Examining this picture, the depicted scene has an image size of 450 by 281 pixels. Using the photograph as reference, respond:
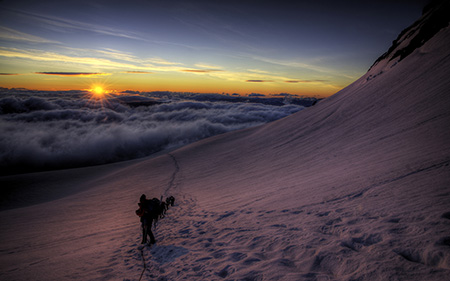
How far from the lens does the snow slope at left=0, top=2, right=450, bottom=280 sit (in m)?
3.18

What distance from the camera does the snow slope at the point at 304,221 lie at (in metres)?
3.18

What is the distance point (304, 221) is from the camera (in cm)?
466

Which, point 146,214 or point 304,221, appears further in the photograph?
point 146,214

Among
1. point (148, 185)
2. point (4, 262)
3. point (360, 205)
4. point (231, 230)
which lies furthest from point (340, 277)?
point (148, 185)

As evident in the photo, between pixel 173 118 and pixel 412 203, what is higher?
pixel 173 118

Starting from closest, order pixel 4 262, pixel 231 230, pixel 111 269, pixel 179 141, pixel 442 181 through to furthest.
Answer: pixel 442 181
pixel 111 269
pixel 231 230
pixel 4 262
pixel 179 141

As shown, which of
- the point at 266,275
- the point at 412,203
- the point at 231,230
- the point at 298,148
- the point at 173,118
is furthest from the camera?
the point at 173,118

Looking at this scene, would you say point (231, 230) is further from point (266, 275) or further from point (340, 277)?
point (340, 277)

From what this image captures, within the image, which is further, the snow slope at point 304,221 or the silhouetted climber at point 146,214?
the silhouetted climber at point 146,214

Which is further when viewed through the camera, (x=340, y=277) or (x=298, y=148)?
(x=298, y=148)

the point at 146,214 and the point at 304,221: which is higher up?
the point at 146,214

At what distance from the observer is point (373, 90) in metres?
15.7

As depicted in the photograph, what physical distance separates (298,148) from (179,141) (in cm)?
10325

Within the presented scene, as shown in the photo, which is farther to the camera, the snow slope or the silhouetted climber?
the silhouetted climber
